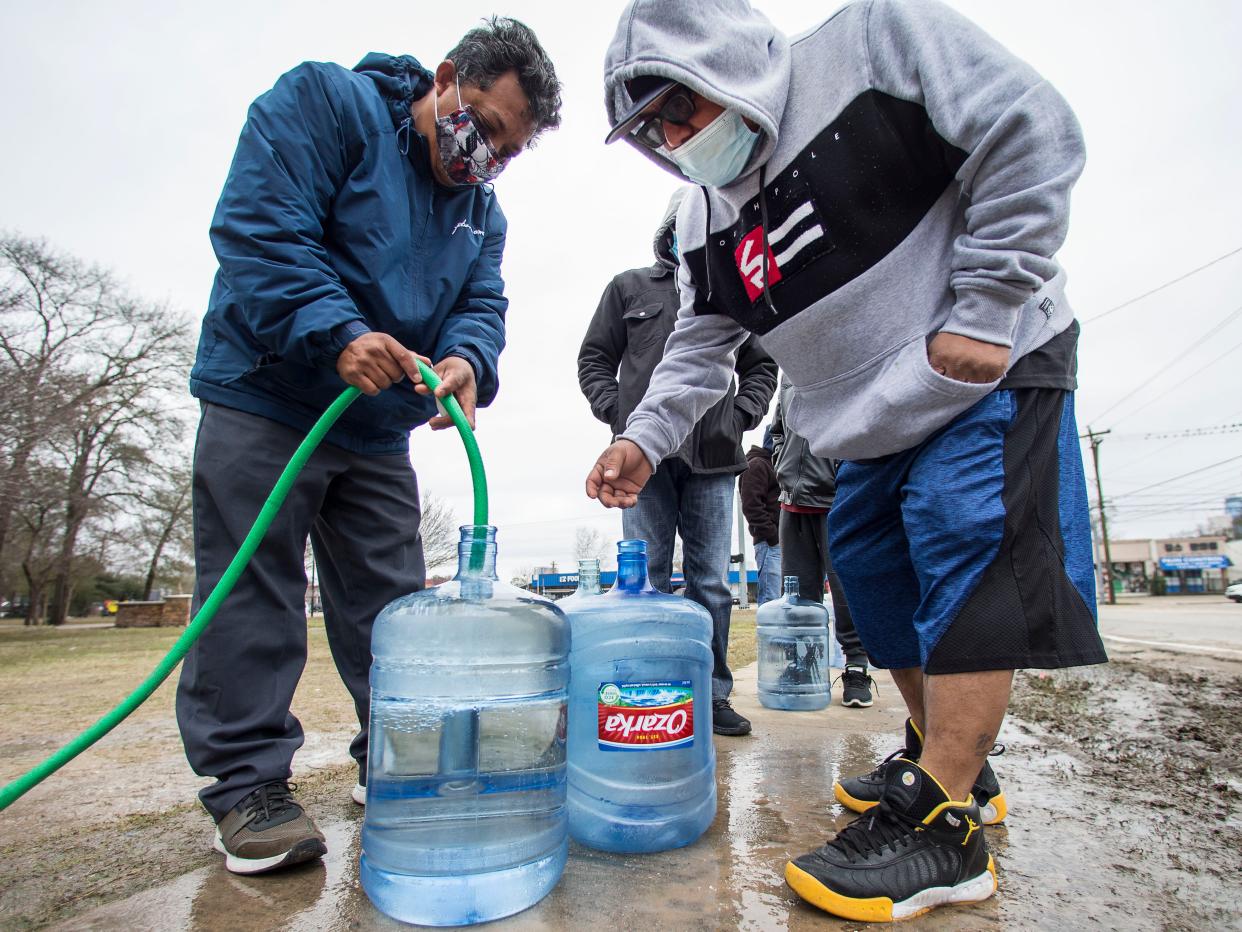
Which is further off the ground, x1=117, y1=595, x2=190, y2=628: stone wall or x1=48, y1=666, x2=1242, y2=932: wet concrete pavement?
x1=48, y1=666, x2=1242, y2=932: wet concrete pavement

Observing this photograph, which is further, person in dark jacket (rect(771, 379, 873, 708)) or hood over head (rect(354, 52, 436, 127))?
person in dark jacket (rect(771, 379, 873, 708))

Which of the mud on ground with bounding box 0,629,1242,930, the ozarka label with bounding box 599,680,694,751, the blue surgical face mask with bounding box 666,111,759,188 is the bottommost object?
the mud on ground with bounding box 0,629,1242,930

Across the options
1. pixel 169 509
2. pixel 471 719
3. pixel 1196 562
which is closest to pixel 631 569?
pixel 471 719

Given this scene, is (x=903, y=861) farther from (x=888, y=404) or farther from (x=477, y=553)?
(x=477, y=553)

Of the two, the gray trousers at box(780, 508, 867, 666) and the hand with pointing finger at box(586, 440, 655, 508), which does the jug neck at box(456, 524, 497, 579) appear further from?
the gray trousers at box(780, 508, 867, 666)

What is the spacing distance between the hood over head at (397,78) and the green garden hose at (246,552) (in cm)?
91

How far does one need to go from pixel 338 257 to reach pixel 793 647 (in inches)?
121

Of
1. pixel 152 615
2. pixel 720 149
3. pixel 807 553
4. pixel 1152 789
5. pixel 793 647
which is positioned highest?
pixel 720 149

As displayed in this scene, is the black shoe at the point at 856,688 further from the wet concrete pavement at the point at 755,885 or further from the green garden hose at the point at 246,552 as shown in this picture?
the green garden hose at the point at 246,552

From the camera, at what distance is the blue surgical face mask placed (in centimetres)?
165

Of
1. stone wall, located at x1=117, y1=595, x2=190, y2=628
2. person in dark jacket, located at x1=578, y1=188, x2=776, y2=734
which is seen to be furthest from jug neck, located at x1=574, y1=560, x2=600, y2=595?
stone wall, located at x1=117, y1=595, x2=190, y2=628

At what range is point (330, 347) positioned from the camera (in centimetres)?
159

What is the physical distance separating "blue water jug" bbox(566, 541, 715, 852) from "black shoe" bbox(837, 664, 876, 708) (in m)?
2.01

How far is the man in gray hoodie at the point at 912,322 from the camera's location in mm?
1362
